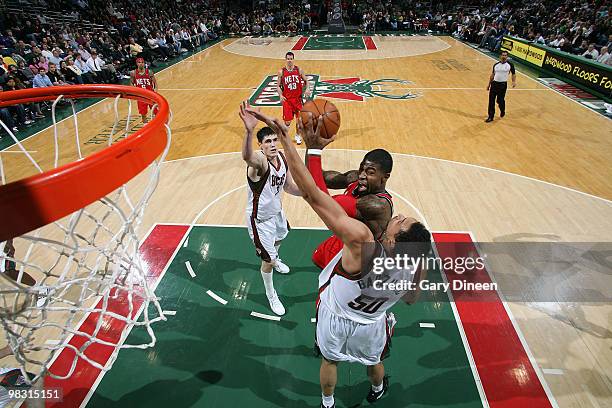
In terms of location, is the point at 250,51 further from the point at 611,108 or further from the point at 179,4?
the point at 611,108

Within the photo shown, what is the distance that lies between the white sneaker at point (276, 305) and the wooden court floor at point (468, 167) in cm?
142

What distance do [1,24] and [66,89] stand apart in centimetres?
1695

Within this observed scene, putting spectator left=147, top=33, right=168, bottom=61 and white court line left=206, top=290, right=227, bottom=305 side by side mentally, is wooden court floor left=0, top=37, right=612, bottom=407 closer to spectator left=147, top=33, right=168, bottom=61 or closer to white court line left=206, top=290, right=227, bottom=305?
white court line left=206, top=290, right=227, bottom=305

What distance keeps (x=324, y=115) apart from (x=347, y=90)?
10442 mm

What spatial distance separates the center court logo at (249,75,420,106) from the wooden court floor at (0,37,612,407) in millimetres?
127

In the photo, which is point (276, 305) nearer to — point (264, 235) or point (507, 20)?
point (264, 235)

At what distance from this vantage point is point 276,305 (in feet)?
14.2

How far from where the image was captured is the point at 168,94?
12.7m

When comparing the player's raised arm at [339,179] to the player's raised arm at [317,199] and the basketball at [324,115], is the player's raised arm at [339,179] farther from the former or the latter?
the player's raised arm at [317,199]

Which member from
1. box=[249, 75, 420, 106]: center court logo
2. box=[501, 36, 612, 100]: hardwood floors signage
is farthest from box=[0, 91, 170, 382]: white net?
box=[501, 36, 612, 100]: hardwood floors signage

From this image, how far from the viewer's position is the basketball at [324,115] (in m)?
2.56

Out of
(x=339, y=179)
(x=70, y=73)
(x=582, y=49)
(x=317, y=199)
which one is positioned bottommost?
(x=70, y=73)

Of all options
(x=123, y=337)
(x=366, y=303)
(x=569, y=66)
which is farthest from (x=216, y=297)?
(x=569, y=66)

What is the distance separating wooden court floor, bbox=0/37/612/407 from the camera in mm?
4141
